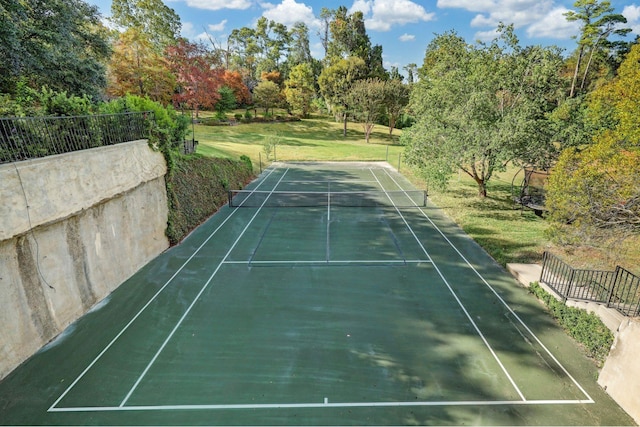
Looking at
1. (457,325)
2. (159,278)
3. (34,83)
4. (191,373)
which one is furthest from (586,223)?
(34,83)

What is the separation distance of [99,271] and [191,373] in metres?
4.81

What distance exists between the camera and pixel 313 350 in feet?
24.5

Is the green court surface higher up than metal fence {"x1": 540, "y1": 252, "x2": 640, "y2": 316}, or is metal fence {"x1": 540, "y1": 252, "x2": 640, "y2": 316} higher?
metal fence {"x1": 540, "y1": 252, "x2": 640, "y2": 316}

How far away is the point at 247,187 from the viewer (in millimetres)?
22312

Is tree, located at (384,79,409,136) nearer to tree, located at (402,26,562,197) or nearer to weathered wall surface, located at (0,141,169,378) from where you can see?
tree, located at (402,26,562,197)

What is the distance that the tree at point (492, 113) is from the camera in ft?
52.2

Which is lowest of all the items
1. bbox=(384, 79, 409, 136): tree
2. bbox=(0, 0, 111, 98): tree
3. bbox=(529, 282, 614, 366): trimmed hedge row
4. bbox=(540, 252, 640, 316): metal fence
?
bbox=(529, 282, 614, 366): trimmed hedge row

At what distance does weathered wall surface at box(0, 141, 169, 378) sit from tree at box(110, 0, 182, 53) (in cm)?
3323

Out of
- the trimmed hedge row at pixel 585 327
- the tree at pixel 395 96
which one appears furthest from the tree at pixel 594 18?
the trimmed hedge row at pixel 585 327

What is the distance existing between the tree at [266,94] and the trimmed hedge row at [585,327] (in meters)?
46.5

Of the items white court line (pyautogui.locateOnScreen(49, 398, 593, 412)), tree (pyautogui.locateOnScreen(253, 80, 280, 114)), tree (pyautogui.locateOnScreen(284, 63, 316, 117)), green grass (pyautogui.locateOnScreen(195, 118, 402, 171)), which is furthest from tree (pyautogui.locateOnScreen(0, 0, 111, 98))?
tree (pyautogui.locateOnScreen(284, 63, 316, 117))

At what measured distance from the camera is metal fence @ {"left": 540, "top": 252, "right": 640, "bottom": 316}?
25.6 feet

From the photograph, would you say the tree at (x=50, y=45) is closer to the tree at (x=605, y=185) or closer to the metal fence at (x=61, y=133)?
the metal fence at (x=61, y=133)

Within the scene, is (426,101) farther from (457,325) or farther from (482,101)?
(457,325)
